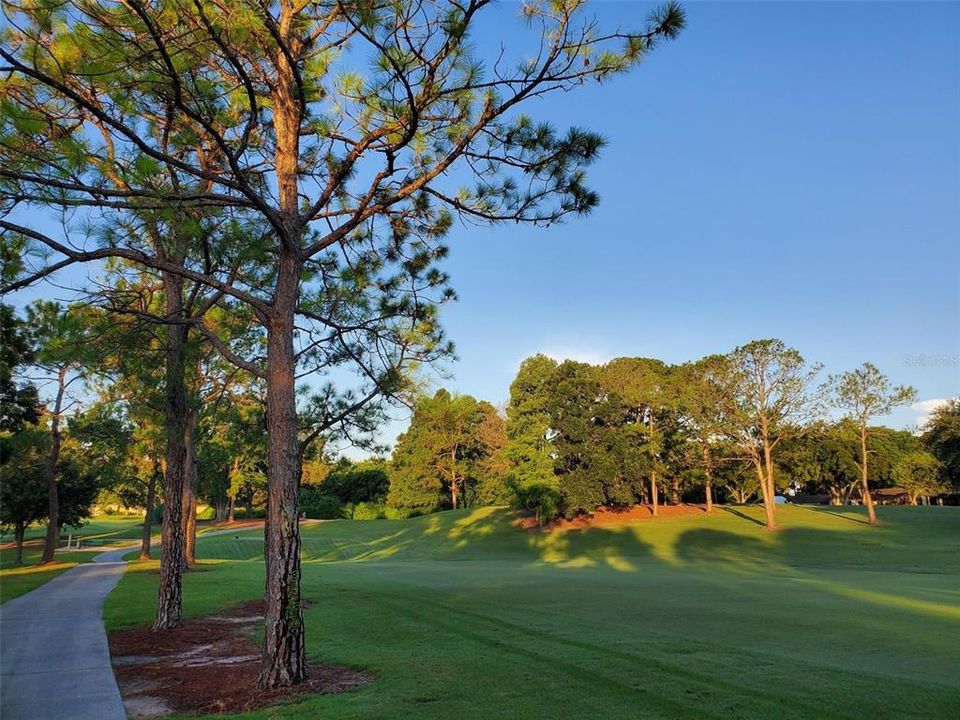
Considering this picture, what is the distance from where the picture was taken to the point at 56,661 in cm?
807

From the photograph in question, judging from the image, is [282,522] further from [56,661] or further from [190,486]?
[190,486]

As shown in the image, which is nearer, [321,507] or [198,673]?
[198,673]

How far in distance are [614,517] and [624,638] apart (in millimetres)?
36186

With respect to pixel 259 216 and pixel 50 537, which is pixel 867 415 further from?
pixel 50 537

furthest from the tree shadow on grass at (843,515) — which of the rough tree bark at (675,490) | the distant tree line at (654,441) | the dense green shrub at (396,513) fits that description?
the dense green shrub at (396,513)

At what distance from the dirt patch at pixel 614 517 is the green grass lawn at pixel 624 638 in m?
17.4

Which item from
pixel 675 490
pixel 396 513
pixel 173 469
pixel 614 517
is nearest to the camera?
pixel 173 469

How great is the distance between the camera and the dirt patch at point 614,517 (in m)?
41.5

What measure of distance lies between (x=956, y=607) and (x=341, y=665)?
34.7 ft

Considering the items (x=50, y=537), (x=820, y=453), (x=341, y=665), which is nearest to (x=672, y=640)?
(x=341, y=665)

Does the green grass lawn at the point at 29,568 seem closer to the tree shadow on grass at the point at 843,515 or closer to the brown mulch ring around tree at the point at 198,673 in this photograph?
the brown mulch ring around tree at the point at 198,673

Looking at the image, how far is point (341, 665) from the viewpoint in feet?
24.2

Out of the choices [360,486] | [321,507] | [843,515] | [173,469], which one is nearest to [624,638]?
[173,469]

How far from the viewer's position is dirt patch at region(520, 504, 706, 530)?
4153 cm
